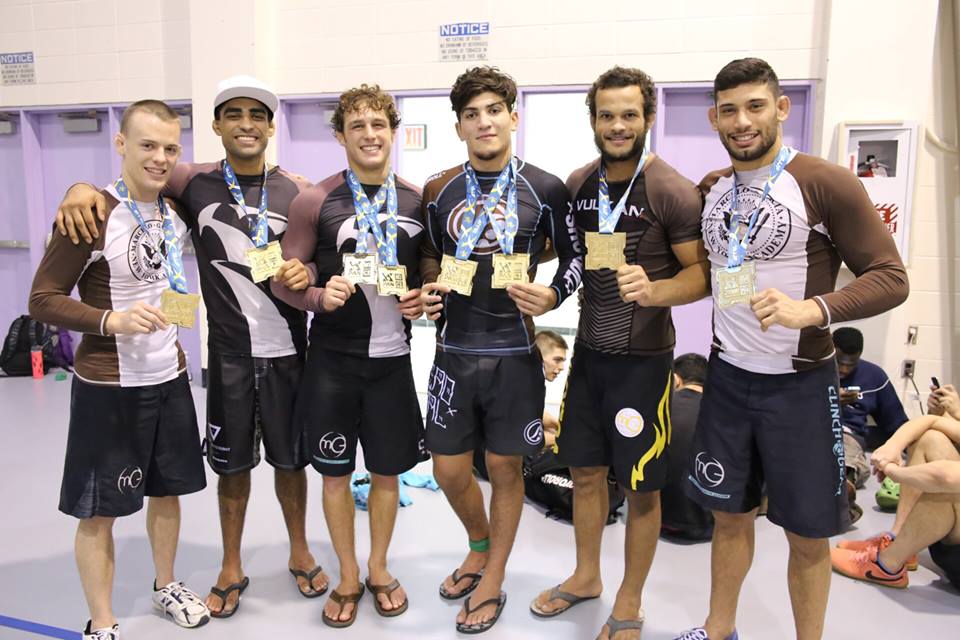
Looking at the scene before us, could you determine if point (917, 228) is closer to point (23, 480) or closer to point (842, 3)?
point (842, 3)

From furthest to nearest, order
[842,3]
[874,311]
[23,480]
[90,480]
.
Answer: [842,3], [23,480], [90,480], [874,311]

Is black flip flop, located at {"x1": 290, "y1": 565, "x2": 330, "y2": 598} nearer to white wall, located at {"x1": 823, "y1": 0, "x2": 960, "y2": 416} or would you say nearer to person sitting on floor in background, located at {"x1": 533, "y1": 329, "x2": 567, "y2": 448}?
person sitting on floor in background, located at {"x1": 533, "y1": 329, "x2": 567, "y2": 448}

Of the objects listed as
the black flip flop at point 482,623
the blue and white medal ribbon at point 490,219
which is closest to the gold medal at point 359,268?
the blue and white medal ribbon at point 490,219

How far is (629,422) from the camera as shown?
93.9 inches

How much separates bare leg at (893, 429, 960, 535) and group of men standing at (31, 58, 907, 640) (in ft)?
3.94

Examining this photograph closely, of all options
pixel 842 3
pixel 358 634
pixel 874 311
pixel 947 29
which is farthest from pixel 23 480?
pixel 947 29

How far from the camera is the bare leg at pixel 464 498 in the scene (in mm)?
2588

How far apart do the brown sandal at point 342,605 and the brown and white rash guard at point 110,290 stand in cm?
101

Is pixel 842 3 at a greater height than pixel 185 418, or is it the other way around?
pixel 842 3

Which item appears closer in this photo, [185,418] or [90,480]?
[90,480]

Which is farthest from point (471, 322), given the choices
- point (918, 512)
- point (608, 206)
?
point (918, 512)

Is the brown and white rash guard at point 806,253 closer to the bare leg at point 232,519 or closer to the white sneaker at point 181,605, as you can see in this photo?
the bare leg at point 232,519

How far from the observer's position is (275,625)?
2.60 meters

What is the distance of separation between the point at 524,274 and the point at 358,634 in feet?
4.61
